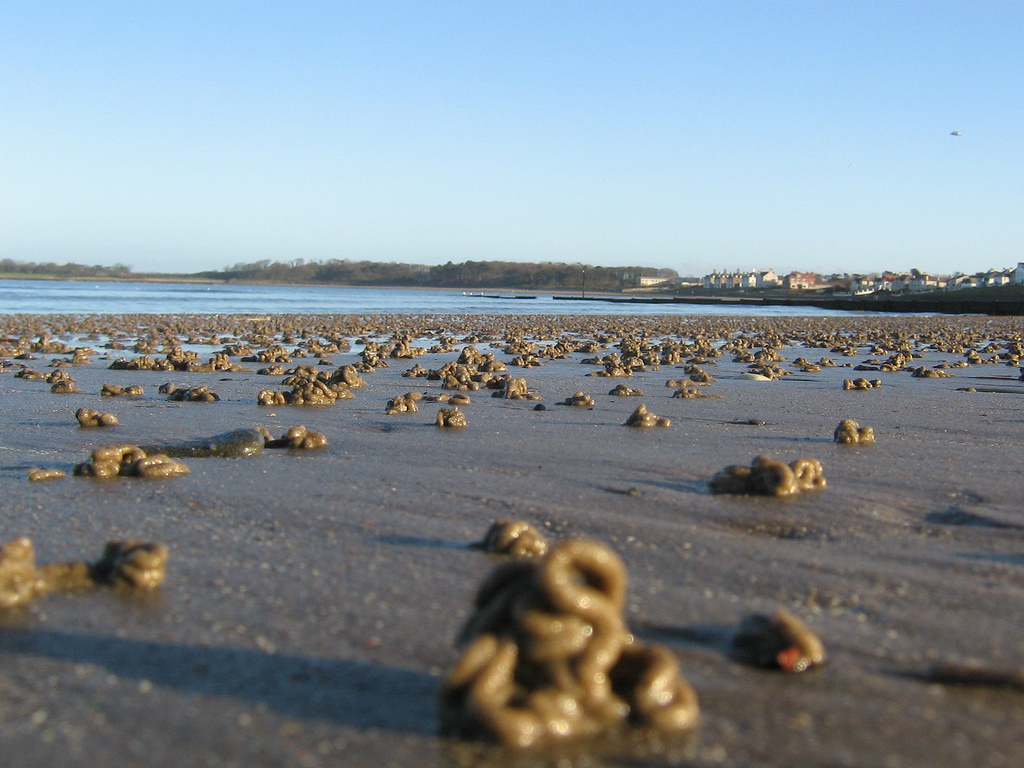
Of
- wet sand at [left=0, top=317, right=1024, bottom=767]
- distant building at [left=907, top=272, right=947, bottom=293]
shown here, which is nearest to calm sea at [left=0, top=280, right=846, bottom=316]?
wet sand at [left=0, top=317, right=1024, bottom=767]

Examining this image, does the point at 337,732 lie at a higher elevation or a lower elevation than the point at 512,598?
lower

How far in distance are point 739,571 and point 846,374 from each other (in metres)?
11.7

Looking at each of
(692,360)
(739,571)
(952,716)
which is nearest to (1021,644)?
(952,716)

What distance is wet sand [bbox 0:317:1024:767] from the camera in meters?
2.46

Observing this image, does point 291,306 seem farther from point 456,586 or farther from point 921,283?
point 921,283

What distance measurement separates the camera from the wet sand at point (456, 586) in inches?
96.9

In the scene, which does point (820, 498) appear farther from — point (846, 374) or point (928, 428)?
point (846, 374)

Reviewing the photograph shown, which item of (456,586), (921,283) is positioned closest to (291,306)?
(456,586)

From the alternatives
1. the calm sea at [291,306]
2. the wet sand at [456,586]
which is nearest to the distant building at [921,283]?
the calm sea at [291,306]

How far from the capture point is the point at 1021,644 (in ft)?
10.2

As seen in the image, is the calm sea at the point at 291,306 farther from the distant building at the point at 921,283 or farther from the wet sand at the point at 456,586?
the distant building at the point at 921,283

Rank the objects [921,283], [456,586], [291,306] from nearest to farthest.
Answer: [456,586], [291,306], [921,283]

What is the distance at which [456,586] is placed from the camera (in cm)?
373

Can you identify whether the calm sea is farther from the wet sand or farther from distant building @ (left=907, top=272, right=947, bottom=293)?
distant building @ (left=907, top=272, right=947, bottom=293)
